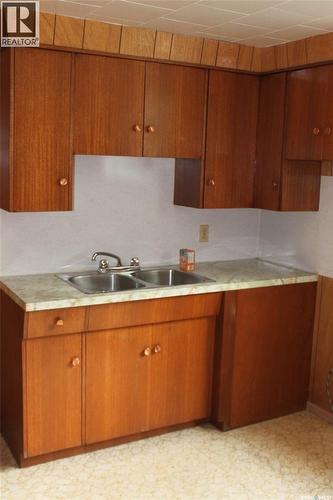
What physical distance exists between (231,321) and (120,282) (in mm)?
674

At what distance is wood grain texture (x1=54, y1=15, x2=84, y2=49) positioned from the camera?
109 inches

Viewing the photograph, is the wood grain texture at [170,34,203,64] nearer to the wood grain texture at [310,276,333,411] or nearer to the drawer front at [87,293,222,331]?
the drawer front at [87,293,222,331]

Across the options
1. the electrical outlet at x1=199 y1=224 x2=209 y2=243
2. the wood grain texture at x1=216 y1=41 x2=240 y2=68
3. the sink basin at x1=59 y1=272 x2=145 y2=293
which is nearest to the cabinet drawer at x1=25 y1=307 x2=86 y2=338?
the sink basin at x1=59 y1=272 x2=145 y2=293

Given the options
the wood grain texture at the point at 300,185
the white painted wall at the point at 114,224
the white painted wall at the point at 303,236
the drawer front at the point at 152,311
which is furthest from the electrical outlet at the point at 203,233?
the drawer front at the point at 152,311

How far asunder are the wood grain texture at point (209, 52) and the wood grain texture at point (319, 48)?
1.64 ft

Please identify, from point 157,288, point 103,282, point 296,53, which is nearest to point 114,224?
point 103,282

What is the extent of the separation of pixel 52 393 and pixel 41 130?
51.0 inches

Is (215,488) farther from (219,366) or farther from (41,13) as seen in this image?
(41,13)

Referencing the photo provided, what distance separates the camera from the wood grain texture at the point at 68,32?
2758 millimetres

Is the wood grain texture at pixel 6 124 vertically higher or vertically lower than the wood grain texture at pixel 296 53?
lower

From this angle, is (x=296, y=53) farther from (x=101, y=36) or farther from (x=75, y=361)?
(x=75, y=361)

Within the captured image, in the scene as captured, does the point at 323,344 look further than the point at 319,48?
Yes

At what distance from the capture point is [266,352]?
3.37 m

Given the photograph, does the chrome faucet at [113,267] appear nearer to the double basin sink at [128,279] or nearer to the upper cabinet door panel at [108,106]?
the double basin sink at [128,279]
